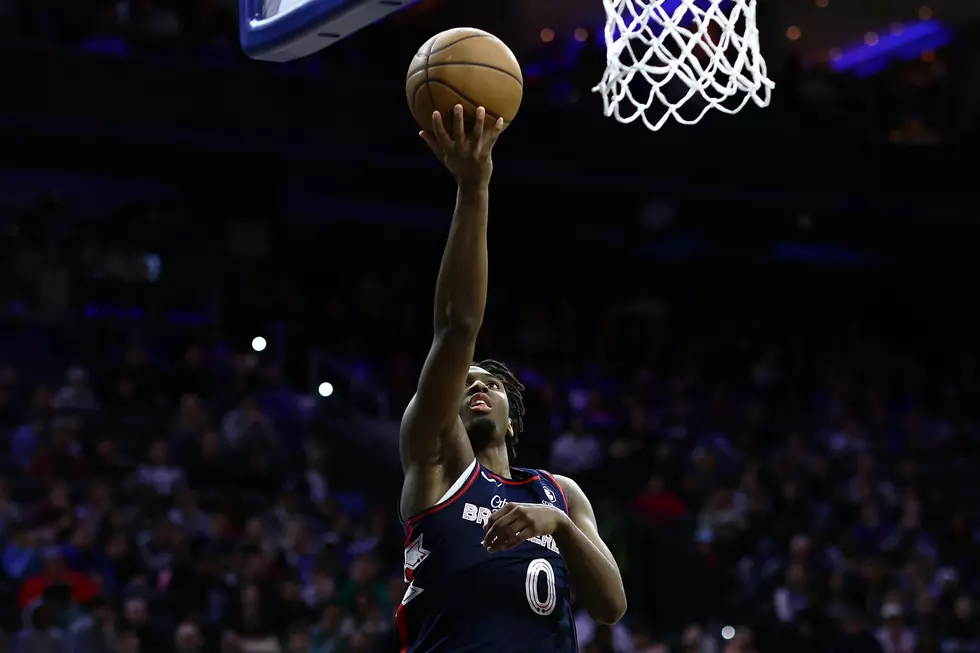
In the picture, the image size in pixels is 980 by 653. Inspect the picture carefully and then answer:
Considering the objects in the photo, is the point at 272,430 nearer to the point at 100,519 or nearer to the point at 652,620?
the point at 100,519

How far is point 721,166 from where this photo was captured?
50.1 feet

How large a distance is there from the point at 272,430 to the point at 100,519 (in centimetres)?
206

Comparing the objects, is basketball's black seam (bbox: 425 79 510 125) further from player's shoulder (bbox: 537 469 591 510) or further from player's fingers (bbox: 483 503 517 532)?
player's shoulder (bbox: 537 469 591 510)

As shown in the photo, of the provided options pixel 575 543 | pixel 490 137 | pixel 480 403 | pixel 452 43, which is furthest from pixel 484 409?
pixel 452 43

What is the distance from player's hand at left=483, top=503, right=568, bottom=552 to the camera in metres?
3.16

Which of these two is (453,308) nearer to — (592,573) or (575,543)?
(575,543)

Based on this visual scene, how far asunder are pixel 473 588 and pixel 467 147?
1.12m

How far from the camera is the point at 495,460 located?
3768mm

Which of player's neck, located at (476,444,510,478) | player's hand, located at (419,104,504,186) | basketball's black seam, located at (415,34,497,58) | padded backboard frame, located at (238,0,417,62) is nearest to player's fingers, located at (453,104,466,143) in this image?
player's hand, located at (419,104,504,186)

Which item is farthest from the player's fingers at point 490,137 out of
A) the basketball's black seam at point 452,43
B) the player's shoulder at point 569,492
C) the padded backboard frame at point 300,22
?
the player's shoulder at point 569,492

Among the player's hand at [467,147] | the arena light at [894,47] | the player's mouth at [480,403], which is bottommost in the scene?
the arena light at [894,47]

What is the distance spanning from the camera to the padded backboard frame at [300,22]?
12.4 ft

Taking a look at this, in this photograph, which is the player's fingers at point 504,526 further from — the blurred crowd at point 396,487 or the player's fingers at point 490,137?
the blurred crowd at point 396,487

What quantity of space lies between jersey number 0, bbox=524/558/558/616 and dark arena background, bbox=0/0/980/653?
5.29 metres
